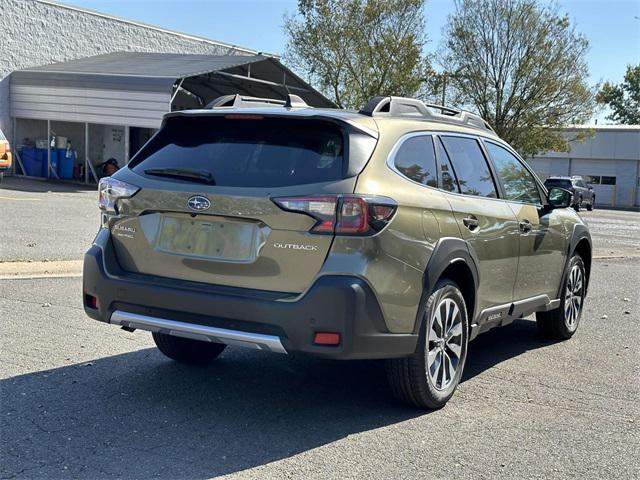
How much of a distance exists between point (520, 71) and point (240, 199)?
39.4 meters

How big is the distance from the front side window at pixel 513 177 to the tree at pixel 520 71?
3527 centimetres

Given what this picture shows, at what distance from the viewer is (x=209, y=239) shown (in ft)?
14.5

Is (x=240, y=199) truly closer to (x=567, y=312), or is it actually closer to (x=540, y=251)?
(x=540, y=251)

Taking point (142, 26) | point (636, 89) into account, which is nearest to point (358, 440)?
point (142, 26)

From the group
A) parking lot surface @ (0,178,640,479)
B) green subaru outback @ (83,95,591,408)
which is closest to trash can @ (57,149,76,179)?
parking lot surface @ (0,178,640,479)

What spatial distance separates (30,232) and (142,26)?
24.1 meters

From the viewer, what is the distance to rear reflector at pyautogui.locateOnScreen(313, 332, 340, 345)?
414cm

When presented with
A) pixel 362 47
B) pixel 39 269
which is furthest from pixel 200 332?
pixel 362 47

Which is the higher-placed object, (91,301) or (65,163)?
(65,163)

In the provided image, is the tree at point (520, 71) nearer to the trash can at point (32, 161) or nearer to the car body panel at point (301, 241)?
the trash can at point (32, 161)

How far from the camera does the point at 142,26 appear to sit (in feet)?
113

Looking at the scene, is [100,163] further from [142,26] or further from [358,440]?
[358,440]

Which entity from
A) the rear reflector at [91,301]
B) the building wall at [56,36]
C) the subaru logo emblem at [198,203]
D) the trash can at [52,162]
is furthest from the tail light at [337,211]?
the building wall at [56,36]

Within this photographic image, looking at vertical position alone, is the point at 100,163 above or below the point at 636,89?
below
